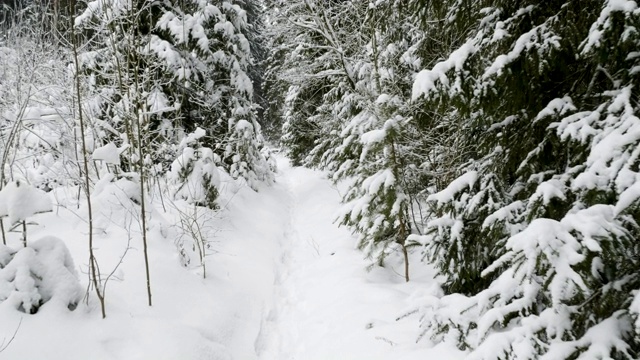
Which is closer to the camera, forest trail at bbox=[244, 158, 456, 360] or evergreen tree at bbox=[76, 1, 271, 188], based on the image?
forest trail at bbox=[244, 158, 456, 360]

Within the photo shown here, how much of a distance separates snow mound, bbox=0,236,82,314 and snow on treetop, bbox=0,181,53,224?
1.33 feet

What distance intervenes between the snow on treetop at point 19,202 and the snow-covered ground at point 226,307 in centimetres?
59

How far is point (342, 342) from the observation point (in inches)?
159

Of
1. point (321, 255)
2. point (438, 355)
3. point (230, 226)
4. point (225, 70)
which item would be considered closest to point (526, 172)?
point (438, 355)

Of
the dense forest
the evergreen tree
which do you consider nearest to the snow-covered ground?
the dense forest

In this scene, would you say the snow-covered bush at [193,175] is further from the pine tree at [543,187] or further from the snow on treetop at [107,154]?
the pine tree at [543,187]

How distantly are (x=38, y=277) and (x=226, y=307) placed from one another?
84.5 inches

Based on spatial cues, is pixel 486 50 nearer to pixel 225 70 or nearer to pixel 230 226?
pixel 230 226

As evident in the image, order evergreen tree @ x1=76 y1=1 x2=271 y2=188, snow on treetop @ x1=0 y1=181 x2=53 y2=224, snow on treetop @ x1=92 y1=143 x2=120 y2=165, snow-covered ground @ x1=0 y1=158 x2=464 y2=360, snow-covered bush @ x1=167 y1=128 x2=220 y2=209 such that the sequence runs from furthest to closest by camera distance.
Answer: evergreen tree @ x1=76 y1=1 x2=271 y2=188 → snow-covered bush @ x1=167 y1=128 x2=220 y2=209 → snow on treetop @ x1=92 y1=143 x2=120 y2=165 → snow-covered ground @ x1=0 y1=158 x2=464 y2=360 → snow on treetop @ x1=0 y1=181 x2=53 y2=224

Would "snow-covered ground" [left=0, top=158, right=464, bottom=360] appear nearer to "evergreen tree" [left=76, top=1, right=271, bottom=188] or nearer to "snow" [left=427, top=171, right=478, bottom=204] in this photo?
"snow" [left=427, top=171, right=478, bottom=204]

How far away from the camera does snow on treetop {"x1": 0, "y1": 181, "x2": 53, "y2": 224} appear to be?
10.7 ft

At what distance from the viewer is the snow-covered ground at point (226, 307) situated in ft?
11.0

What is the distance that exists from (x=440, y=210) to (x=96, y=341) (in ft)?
12.0

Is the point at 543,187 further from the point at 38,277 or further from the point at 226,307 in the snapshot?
the point at 38,277
